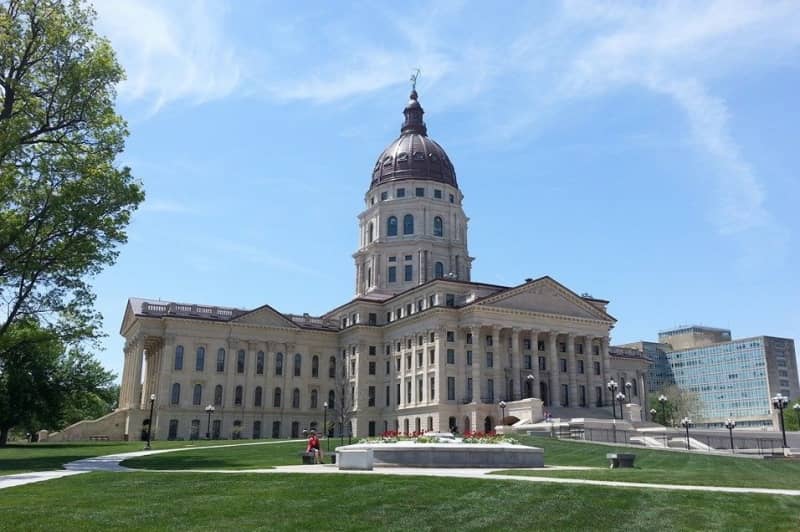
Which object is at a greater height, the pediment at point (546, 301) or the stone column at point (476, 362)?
the pediment at point (546, 301)

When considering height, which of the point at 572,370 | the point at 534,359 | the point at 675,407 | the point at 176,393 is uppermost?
the point at 534,359

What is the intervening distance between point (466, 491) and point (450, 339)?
56.2 meters

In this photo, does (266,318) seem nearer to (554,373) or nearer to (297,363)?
(297,363)

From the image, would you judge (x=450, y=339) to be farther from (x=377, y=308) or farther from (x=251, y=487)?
(x=251, y=487)

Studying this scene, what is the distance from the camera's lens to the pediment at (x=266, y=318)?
8509cm

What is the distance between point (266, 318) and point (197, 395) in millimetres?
12219

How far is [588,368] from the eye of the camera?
8038cm

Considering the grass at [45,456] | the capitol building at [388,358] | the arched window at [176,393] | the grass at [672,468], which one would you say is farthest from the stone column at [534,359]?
the arched window at [176,393]

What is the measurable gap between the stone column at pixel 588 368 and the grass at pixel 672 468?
29136mm

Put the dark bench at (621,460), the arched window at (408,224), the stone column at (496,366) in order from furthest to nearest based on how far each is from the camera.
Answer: the arched window at (408,224) → the stone column at (496,366) → the dark bench at (621,460)

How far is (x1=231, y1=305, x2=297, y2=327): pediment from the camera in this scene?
85088 millimetres

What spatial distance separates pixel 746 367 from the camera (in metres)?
161

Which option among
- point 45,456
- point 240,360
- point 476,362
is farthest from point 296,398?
point 45,456

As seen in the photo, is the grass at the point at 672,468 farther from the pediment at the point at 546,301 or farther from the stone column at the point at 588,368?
the stone column at the point at 588,368
